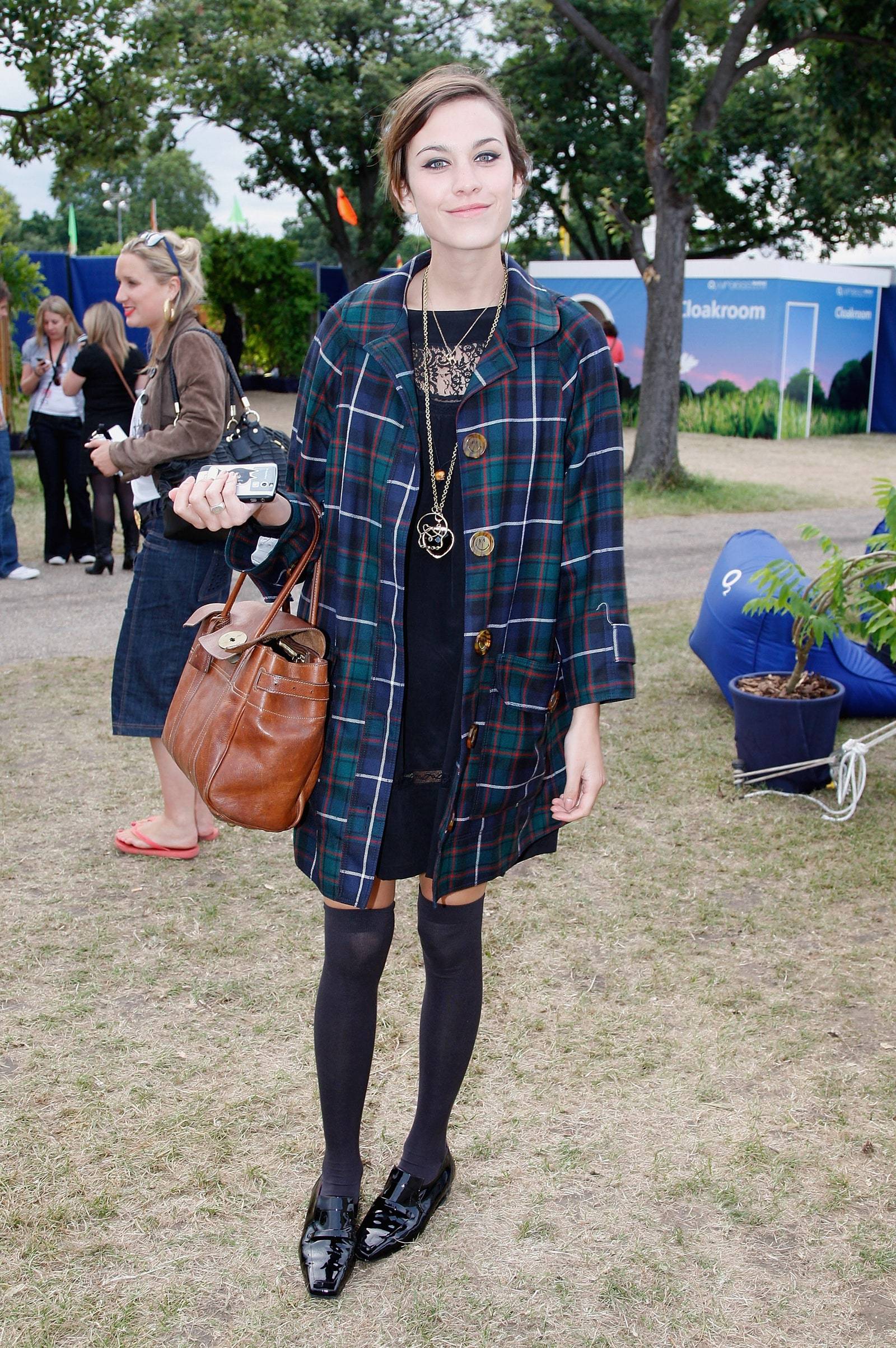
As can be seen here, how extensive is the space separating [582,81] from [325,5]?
6.25 metres

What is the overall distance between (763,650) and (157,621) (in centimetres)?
285

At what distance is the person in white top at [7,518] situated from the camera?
325 inches

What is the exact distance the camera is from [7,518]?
28.0ft

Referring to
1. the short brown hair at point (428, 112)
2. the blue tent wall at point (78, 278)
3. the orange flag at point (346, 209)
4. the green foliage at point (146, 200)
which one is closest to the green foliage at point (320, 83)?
the orange flag at point (346, 209)

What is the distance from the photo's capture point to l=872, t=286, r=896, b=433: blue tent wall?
2211cm

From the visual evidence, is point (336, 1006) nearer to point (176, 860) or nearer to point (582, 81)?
point (176, 860)

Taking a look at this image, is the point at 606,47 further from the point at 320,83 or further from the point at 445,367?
the point at 320,83

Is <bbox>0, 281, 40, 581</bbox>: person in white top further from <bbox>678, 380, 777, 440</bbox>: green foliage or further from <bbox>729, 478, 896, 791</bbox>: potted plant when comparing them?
<bbox>678, 380, 777, 440</bbox>: green foliage

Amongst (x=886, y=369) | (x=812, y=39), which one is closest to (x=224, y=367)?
(x=812, y=39)

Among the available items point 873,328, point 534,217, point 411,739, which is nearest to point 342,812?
point 411,739

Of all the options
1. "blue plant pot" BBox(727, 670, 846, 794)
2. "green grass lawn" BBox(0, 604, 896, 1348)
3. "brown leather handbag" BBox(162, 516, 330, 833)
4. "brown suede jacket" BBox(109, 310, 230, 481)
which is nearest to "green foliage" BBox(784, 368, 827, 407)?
"blue plant pot" BBox(727, 670, 846, 794)

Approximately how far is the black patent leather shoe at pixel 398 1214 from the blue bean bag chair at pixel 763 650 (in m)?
3.30

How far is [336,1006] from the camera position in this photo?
217 centimetres

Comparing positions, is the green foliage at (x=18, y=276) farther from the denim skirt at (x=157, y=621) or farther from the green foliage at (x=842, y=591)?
the green foliage at (x=842, y=591)
